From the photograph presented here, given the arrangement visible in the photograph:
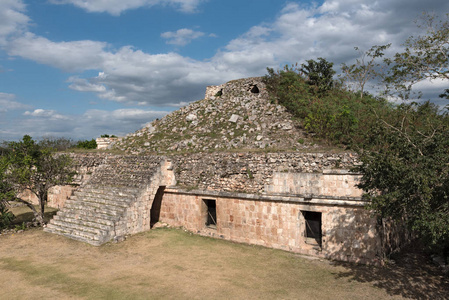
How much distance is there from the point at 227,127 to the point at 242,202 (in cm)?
692

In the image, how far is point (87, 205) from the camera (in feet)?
42.4

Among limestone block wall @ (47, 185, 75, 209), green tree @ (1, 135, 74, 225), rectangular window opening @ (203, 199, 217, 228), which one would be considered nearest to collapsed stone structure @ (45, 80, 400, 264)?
rectangular window opening @ (203, 199, 217, 228)

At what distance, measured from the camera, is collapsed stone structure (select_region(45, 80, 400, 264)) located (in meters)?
9.49

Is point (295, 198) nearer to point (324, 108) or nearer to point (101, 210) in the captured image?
point (324, 108)

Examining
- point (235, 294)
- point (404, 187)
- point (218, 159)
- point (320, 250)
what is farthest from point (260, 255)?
point (404, 187)

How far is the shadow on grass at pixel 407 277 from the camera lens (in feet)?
24.5

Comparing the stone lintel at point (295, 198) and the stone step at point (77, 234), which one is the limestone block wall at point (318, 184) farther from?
the stone step at point (77, 234)

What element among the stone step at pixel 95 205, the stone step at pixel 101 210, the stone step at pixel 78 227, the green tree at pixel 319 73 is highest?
the green tree at pixel 319 73

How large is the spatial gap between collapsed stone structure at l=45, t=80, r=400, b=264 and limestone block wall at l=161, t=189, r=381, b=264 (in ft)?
0.10

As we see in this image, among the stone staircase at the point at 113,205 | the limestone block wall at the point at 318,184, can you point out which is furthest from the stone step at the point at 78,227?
the limestone block wall at the point at 318,184

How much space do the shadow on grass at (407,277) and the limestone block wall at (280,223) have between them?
52 cm

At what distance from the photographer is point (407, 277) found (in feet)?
27.2

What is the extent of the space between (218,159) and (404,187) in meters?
7.62

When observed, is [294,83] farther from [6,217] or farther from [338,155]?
[6,217]
